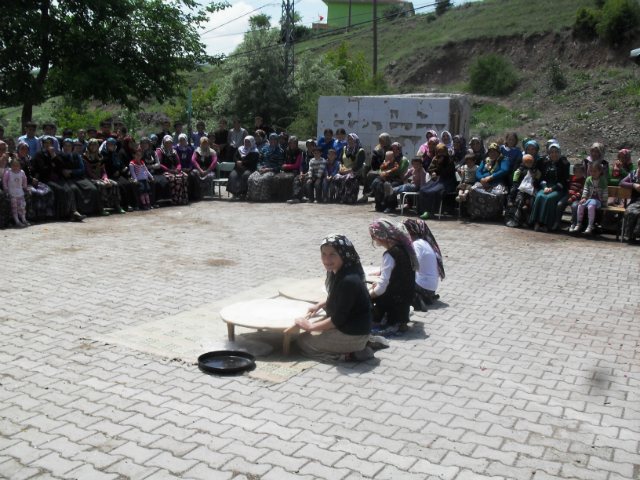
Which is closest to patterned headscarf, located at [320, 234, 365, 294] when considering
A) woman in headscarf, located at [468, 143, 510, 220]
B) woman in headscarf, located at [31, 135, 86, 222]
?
woman in headscarf, located at [468, 143, 510, 220]

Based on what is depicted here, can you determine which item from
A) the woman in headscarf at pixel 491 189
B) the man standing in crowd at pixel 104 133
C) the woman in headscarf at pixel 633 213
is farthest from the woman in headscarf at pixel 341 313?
the man standing in crowd at pixel 104 133

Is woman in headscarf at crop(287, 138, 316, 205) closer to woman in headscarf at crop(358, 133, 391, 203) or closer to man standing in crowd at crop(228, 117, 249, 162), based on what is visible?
woman in headscarf at crop(358, 133, 391, 203)

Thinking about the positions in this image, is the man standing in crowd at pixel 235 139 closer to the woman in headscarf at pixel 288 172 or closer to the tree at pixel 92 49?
the woman in headscarf at pixel 288 172

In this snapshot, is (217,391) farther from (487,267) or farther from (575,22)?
(575,22)

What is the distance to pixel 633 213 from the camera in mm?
10703

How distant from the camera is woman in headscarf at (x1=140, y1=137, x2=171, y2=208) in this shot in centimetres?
1418

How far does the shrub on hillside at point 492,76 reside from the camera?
41750 millimetres

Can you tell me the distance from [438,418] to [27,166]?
1028 centimetres

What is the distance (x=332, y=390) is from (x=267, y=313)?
3.83 feet

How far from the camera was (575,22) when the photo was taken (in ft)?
142

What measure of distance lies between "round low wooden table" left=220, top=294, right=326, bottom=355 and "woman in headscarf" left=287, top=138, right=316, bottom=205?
358 inches

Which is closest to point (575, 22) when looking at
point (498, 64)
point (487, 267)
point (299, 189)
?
point (498, 64)

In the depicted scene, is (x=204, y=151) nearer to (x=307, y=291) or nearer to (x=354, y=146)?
(x=354, y=146)

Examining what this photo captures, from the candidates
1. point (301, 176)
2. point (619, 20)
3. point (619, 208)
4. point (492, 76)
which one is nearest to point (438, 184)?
point (619, 208)
